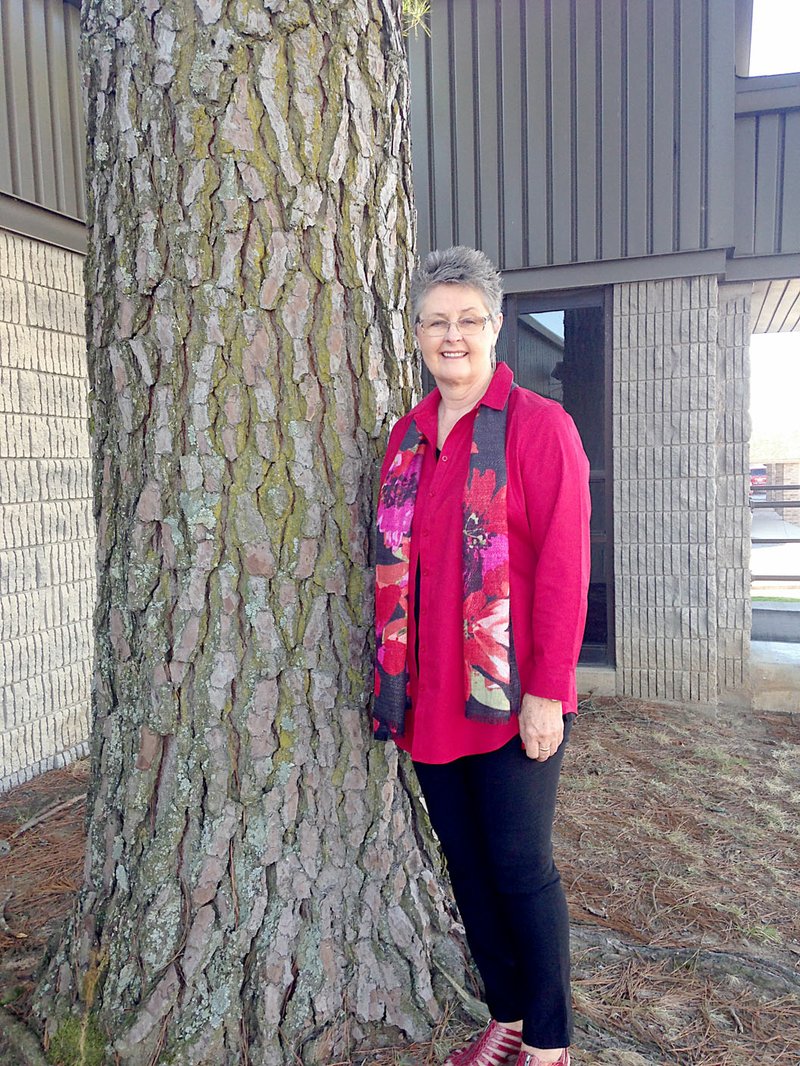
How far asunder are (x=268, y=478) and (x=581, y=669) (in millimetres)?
3587

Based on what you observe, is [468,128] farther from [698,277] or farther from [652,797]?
[652,797]

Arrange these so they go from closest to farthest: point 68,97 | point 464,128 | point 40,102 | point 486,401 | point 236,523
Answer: point 486,401 → point 236,523 → point 40,102 → point 68,97 → point 464,128

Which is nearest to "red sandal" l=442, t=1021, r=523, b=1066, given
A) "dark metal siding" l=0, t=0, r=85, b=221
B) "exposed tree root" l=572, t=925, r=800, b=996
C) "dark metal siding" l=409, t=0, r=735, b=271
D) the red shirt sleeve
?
"exposed tree root" l=572, t=925, r=800, b=996

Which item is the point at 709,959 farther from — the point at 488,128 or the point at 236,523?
the point at 488,128

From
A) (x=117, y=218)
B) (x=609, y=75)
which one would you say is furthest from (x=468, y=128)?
(x=117, y=218)

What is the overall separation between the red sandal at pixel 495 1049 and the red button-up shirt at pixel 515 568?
2.26 feet

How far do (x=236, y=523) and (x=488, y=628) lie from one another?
23.9 inches

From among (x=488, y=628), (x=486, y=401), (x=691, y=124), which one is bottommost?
(x=488, y=628)

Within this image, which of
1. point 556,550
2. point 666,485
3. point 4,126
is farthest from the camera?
point 666,485

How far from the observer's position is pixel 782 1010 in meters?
2.04

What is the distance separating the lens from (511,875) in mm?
1644

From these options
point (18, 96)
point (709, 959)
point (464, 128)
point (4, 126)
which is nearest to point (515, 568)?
point (709, 959)

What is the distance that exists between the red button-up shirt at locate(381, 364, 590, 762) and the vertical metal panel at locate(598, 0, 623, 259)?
3.40 metres

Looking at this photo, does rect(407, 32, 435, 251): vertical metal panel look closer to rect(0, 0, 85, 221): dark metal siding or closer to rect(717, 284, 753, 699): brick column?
rect(717, 284, 753, 699): brick column
